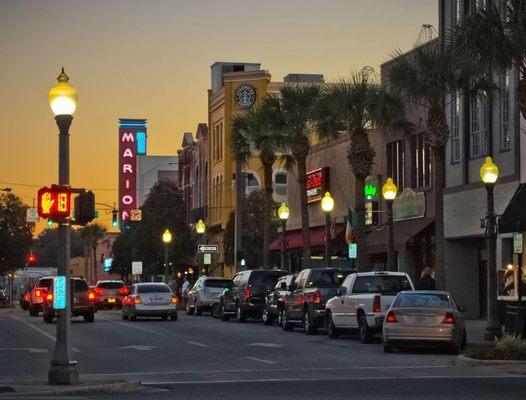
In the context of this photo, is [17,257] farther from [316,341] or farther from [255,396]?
[255,396]

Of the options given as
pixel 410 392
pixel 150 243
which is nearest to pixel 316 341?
pixel 410 392

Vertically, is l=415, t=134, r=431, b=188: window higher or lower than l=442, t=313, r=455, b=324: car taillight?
higher

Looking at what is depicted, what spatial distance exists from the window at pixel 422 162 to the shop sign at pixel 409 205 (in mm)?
484

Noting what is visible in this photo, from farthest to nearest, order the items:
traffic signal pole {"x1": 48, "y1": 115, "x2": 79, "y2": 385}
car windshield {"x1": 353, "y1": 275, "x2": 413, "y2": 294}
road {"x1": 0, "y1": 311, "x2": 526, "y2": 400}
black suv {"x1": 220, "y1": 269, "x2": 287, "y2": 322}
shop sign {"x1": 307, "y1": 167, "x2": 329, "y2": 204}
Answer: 1. shop sign {"x1": 307, "y1": 167, "x2": 329, "y2": 204}
2. black suv {"x1": 220, "y1": 269, "x2": 287, "y2": 322}
3. car windshield {"x1": 353, "y1": 275, "x2": 413, "y2": 294}
4. traffic signal pole {"x1": 48, "y1": 115, "x2": 79, "y2": 385}
5. road {"x1": 0, "y1": 311, "x2": 526, "y2": 400}

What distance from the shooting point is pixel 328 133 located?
4528cm

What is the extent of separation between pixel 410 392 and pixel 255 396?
2355 millimetres

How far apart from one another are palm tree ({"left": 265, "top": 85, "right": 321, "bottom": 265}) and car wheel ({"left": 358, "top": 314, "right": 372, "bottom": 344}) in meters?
19.6

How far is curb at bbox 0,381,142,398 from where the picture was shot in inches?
684

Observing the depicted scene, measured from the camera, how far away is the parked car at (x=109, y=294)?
63.8 meters

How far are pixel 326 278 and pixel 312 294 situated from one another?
731mm

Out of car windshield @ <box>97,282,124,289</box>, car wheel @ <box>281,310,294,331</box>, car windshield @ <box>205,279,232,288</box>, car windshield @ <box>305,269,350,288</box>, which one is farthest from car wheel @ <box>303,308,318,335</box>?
car windshield @ <box>97,282,124,289</box>

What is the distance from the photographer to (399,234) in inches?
1876

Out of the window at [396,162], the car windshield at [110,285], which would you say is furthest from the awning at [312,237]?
the car windshield at [110,285]

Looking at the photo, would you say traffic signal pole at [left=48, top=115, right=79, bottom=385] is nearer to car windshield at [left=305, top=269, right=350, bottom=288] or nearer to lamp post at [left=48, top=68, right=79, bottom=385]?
lamp post at [left=48, top=68, right=79, bottom=385]
